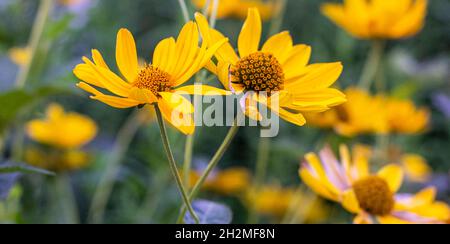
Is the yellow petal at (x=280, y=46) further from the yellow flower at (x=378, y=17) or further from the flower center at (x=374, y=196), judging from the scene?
the yellow flower at (x=378, y=17)

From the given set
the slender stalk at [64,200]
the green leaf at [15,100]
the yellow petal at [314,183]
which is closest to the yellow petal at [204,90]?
the yellow petal at [314,183]

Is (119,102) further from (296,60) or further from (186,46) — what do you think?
(296,60)

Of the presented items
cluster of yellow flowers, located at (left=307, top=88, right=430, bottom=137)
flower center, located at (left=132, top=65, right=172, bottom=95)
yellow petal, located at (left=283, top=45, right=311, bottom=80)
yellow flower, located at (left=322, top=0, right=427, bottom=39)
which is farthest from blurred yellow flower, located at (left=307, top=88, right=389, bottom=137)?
flower center, located at (left=132, top=65, right=172, bottom=95)

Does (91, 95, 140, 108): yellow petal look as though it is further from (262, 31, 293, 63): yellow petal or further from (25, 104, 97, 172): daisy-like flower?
(25, 104, 97, 172): daisy-like flower

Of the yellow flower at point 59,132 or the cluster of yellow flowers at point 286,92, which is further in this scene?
the yellow flower at point 59,132

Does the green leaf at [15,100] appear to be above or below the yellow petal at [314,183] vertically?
above
